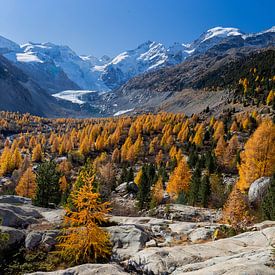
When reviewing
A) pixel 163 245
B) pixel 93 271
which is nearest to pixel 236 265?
pixel 93 271

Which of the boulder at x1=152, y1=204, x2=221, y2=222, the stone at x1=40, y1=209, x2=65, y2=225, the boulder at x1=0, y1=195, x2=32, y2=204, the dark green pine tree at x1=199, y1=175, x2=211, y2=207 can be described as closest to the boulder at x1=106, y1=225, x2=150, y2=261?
the stone at x1=40, y1=209, x2=65, y2=225

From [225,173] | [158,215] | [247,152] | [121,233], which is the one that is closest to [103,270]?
[121,233]

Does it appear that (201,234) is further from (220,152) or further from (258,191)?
(220,152)

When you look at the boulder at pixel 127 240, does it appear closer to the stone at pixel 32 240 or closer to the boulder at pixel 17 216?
the stone at pixel 32 240

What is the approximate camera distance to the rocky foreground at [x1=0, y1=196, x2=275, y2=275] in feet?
59.3

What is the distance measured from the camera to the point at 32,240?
90.0 ft

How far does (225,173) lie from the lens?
9462cm

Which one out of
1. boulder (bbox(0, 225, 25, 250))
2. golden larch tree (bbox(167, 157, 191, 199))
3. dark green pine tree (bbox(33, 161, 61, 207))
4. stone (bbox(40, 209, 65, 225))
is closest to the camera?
boulder (bbox(0, 225, 25, 250))

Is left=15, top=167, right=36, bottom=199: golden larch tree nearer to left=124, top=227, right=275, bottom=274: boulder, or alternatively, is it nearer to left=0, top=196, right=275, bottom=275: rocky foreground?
left=0, top=196, right=275, bottom=275: rocky foreground

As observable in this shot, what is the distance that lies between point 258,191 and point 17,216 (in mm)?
33963

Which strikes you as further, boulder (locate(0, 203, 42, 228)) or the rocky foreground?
boulder (locate(0, 203, 42, 228))

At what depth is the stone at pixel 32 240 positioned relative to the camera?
27.2 meters

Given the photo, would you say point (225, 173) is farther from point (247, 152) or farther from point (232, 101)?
point (232, 101)

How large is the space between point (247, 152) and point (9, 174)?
297ft
